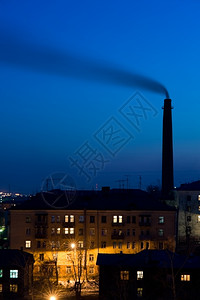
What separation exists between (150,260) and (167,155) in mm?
45446

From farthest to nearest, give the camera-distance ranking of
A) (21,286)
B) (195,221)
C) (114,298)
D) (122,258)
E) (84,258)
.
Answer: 1. (195,221)
2. (84,258)
3. (21,286)
4. (122,258)
5. (114,298)

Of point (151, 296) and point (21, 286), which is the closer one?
point (151, 296)

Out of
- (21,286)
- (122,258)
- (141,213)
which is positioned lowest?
(21,286)

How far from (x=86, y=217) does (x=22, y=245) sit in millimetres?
8220

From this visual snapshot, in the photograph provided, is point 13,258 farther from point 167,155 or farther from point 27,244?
point 167,155

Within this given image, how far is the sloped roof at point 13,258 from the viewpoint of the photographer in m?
39.7

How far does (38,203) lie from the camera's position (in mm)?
50562

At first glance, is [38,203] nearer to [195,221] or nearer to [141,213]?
[141,213]

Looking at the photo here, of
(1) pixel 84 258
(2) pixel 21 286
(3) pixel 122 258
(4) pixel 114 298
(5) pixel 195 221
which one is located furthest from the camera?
(5) pixel 195 221

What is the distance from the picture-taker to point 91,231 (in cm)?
4950

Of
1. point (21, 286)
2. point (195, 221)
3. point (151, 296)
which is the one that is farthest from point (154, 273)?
point (195, 221)

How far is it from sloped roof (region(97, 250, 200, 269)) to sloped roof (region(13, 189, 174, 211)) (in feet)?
45.4

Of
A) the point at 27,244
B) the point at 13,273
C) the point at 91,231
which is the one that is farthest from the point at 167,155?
the point at 13,273

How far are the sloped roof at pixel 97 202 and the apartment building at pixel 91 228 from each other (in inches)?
4.7
